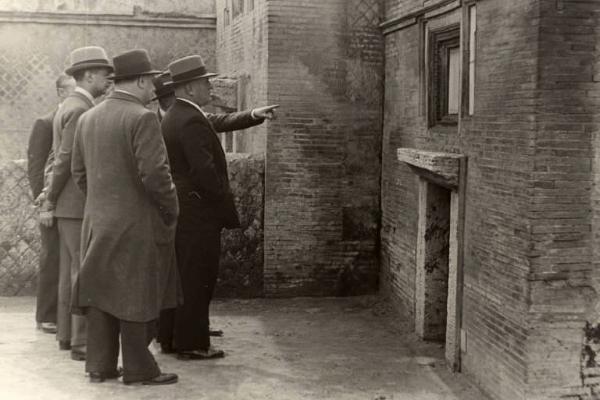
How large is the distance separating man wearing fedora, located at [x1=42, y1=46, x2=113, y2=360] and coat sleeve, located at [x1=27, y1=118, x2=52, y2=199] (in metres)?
0.52

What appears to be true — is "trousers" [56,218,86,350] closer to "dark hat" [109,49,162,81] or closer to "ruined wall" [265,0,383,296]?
"dark hat" [109,49,162,81]

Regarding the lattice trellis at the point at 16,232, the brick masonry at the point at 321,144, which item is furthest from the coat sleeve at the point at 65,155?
the brick masonry at the point at 321,144

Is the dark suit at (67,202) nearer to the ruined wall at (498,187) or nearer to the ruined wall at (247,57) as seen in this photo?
the ruined wall at (247,57)

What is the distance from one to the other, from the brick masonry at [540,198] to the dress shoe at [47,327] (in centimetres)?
391

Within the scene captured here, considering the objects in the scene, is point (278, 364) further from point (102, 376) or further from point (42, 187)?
point (42, 187)

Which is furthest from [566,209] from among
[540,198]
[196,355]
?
[196,355]

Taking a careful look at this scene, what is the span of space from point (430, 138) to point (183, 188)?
2344 mm

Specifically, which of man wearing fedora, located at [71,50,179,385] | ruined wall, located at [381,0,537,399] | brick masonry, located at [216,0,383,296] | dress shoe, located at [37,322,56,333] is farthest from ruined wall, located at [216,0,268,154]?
man wearing fedora, located at [71,50,179,385]

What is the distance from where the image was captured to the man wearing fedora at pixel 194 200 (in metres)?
6.54

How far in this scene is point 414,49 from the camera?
8133 mm

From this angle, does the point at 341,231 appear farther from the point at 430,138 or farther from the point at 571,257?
the point at 571,257

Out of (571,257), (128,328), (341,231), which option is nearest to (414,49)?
(341,231)

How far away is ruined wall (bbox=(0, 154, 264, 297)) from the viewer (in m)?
9.14

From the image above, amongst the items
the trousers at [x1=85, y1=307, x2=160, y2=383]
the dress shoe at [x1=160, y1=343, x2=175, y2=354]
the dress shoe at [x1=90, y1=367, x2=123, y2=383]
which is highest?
the trousers at [x1=85, y1=307, x2=160, y2=383]
